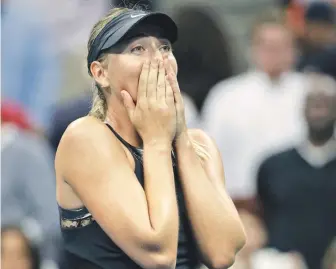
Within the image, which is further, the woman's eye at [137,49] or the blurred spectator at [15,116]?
the blurred spectator at [15,116]

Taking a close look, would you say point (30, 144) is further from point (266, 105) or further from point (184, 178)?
point (184, 178)

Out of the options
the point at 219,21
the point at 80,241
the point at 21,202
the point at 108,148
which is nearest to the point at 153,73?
the point at 108,148

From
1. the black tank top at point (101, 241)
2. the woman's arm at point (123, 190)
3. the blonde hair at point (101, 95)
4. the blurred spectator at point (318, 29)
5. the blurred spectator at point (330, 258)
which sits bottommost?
the blurred spectator at point (330, 258)

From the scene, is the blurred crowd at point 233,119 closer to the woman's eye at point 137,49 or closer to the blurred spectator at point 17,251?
→ the blurred spectator at point 17,251

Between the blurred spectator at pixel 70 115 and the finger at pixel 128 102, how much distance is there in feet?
12.1

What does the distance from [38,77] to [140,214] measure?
5061mm

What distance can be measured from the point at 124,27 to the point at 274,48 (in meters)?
5.12

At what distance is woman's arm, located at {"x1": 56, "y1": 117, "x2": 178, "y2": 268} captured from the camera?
3602mm

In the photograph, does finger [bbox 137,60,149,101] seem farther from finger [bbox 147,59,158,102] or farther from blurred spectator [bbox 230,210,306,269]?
blurred spectator [bbox 230,210,306,269]

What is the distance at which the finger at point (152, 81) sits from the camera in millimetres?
3750

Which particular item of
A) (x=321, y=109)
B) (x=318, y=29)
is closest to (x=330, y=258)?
(x=321, y=109)

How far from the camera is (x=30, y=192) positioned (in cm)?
723

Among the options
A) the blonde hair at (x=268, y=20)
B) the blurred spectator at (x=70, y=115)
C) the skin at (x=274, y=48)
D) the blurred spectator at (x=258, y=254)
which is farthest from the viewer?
the blonde hair at (x=268, y=20)

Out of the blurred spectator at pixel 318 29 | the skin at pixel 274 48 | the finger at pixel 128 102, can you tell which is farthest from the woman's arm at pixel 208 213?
the blurred spectator at pixel 318 29
